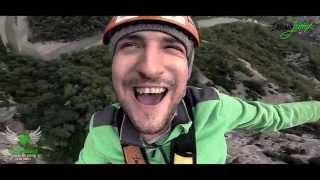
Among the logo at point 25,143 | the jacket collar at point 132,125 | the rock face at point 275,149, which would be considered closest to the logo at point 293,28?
the rock face at point 275,149

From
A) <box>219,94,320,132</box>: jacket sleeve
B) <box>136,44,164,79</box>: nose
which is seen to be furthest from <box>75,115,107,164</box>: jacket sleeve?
<box>219,94,320,132</box>: jacket sleeve

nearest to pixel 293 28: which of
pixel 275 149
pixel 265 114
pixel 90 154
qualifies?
pixel 265 114

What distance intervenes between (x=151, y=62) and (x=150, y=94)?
20 centimetres

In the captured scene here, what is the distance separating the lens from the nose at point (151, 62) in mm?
3135

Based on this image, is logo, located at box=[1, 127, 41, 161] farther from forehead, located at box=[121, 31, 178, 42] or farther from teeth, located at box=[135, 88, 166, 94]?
forehead, located at box=[121, 31, 178, 42]

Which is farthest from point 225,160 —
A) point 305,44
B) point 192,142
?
point 305,44

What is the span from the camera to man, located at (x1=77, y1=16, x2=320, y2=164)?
3.14 m

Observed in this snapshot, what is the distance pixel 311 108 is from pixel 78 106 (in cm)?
140

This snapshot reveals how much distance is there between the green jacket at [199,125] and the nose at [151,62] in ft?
0.84

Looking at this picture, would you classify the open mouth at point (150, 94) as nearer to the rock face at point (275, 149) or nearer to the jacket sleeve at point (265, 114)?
the jacket sleeve at point (265, 114)
